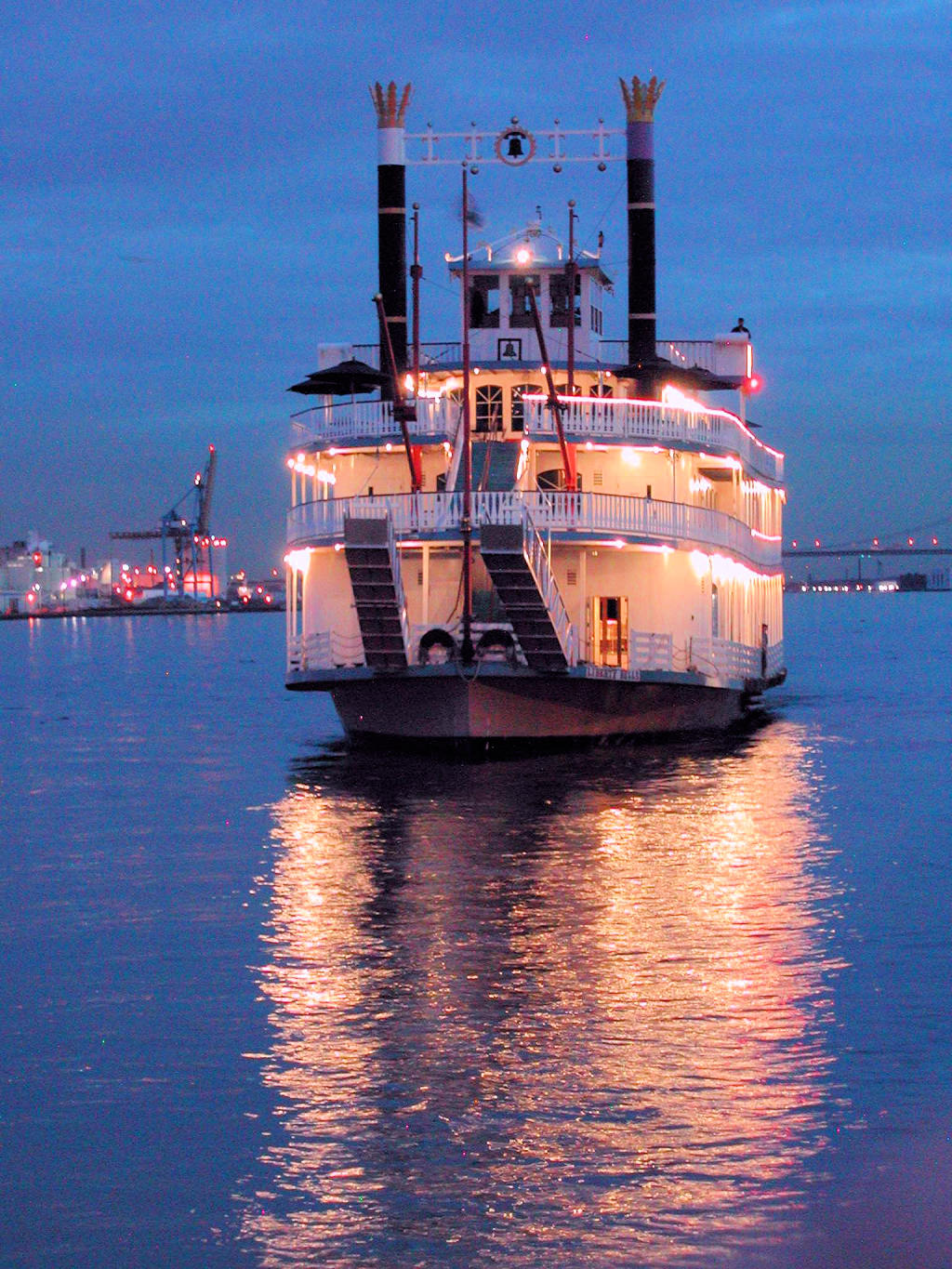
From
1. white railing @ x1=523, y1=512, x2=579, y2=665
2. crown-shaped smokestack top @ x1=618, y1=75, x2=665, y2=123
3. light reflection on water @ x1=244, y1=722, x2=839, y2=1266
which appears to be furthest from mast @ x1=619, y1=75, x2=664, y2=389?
light reflection on water @ x1=244, y1=722, x2=839, y2=1266

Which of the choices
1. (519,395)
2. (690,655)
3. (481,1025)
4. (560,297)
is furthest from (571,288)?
(481,1025)

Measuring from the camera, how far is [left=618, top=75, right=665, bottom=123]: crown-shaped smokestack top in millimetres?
48438

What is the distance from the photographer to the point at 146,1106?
45.9 ft

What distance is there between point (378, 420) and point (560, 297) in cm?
875

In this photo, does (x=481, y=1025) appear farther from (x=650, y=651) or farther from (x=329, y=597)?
(x=329, y=597)

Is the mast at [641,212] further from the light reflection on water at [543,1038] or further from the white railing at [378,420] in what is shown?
the light reflection on water at [543,1038]

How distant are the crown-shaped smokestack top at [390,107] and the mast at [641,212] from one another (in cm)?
536

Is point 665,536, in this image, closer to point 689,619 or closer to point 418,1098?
point 689,619

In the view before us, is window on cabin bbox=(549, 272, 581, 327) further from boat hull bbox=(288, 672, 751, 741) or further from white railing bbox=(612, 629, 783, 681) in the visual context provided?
boat hull bbox=(288, 672, 751, 741)

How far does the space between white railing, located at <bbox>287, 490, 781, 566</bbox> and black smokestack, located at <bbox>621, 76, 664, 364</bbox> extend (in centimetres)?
1110

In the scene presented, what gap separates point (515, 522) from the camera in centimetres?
3325

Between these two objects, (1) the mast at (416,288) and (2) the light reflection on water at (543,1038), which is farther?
(1) the mast at (416,288)

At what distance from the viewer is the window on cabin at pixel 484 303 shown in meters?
45.7

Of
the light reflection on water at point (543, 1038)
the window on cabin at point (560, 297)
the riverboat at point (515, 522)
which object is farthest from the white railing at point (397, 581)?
the window on cabin at point (560, 297)
